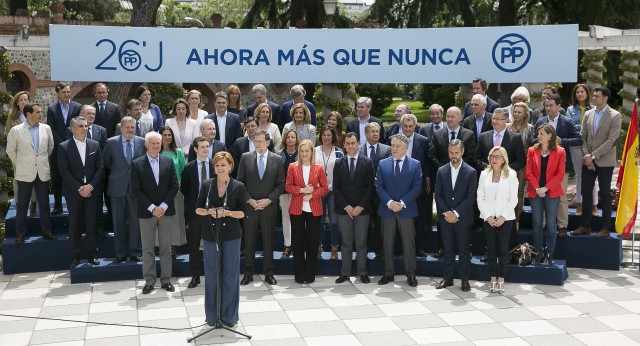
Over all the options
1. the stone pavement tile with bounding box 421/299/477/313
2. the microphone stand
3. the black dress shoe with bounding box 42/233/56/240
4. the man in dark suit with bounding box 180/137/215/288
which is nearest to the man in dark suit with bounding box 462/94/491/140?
the stone pavement tile with bounding box 421/299/477/313

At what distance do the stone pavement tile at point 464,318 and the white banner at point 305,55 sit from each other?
3.59 metres

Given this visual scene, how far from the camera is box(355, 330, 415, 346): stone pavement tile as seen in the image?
666 centimetres

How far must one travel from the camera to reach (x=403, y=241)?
852cm

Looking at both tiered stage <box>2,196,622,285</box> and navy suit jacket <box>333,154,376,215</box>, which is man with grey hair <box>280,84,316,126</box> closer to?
navy suit jacket <box>333,154,376,215</box>

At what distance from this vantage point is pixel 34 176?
9039 mm

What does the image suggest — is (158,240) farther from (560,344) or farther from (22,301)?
(560,344)

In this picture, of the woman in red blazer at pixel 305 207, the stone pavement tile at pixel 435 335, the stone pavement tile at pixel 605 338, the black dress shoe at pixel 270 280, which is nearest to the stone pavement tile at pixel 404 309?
the stone pavement tile at pixel 435 335

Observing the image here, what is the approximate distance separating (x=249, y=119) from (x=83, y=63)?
2.68 m

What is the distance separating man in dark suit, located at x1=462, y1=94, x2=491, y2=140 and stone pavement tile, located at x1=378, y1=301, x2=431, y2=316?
228 centimetres

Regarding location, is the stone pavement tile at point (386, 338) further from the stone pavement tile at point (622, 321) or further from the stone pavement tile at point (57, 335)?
the stone pavement tile at point (57, 335)

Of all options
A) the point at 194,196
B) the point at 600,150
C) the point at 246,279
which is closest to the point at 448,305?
the point at 246,279

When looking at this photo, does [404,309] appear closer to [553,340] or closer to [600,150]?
[553,340]

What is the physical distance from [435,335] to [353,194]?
6.98 ft

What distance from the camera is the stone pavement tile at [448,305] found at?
7664mm
